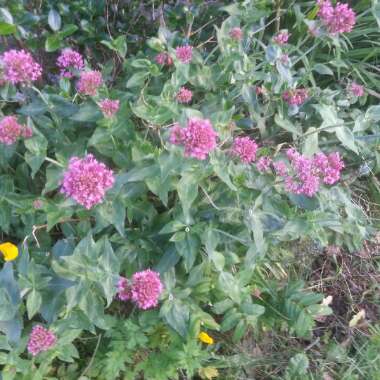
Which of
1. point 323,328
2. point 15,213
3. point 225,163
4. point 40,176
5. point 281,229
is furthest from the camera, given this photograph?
point 323,328

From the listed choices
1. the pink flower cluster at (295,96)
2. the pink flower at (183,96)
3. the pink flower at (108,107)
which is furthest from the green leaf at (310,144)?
the pink flower at (108,107)

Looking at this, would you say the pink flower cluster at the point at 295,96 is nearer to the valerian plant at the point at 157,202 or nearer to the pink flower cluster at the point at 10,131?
the valerian plant at the point at 157,202

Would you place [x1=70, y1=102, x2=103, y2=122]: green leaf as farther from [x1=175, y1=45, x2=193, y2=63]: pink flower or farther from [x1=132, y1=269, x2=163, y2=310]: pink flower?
[x1=132, y1=269, x2=163, y2=310]: pink flower

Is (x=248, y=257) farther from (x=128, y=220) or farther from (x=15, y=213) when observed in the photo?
(x=15, y=213)

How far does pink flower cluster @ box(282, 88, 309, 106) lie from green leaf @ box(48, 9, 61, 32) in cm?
91

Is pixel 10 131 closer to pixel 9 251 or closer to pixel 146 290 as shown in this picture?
pixel 9 251

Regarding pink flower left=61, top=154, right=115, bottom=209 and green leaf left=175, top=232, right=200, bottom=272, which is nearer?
pink flower left=61, top=154, right=115, bottom=209

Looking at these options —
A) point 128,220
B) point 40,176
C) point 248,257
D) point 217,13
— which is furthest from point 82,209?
point 217,13

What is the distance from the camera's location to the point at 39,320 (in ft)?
5.94

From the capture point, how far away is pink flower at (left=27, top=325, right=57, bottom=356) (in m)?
1.49

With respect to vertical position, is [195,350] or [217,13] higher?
[217,13]

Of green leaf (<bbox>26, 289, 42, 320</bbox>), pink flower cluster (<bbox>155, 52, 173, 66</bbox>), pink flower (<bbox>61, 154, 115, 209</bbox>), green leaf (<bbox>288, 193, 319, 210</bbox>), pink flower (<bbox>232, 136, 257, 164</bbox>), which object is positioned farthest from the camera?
pink flower cluster (<bbox>155, 52, 173, 66</bbox>)

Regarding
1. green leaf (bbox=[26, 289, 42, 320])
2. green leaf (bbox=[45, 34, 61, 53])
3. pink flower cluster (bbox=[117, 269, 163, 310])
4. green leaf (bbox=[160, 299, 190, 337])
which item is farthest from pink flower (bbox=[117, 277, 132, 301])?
green leaf (bbox=[45, 34, 61, 53])

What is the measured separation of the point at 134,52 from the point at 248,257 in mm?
1126
